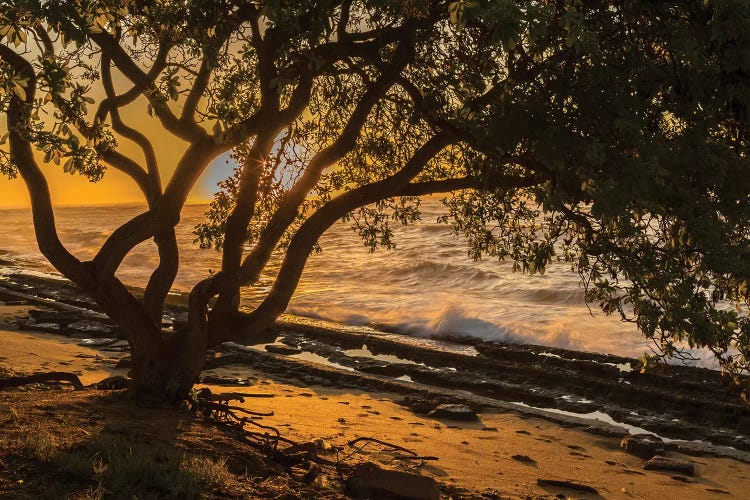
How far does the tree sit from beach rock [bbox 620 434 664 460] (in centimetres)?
340

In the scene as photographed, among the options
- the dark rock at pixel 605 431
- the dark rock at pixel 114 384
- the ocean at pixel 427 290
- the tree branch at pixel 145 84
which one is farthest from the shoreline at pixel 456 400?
the tree branch at pixel 145 84

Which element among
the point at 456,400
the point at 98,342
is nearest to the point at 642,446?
the point at 456,400

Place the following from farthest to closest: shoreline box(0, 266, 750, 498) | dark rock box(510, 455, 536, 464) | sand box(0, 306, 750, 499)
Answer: dark rock box(510, 455, 536, 464) → shoreline box(0, 266, 750, 498) → sand box(0, 306, 750, 499)

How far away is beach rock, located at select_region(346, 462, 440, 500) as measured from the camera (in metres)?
7.74

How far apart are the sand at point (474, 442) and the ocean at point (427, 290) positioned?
6026mm

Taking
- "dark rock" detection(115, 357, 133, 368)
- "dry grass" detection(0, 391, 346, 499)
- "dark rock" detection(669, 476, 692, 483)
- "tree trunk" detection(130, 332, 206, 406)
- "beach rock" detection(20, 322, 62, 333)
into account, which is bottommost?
"dark rock" detection(669, 476, 692, 483)

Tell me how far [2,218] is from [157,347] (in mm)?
69764

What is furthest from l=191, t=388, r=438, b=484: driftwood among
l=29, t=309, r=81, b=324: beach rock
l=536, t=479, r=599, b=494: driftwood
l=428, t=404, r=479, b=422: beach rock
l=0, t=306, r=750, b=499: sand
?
l=29, t=309, r=81, b=324: beach rock

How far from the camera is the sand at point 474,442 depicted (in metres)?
10.1

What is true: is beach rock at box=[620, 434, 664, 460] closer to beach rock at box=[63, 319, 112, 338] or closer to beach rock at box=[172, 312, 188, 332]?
beach rock at box=[172, 312, 188, 332]

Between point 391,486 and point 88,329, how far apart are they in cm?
1327

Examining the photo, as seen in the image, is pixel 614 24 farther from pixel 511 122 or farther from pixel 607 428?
pixel 607 428

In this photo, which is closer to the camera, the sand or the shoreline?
the sand

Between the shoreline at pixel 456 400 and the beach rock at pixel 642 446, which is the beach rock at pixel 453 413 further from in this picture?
the beach rock at pixel 642 446
